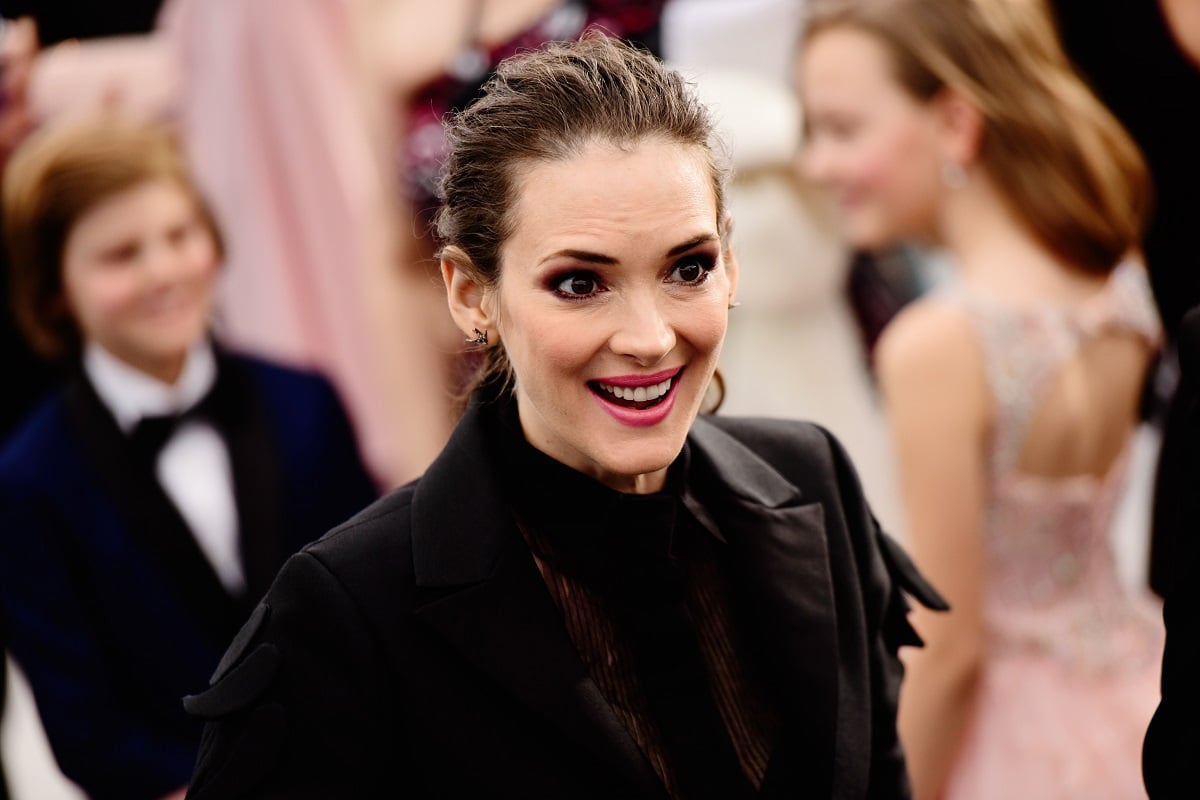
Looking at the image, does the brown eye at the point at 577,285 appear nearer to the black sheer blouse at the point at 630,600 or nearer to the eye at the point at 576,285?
the eye at the point at 576,285

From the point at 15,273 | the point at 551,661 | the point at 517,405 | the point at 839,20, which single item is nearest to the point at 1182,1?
the point at 839,20

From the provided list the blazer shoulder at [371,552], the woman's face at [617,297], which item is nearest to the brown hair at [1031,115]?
the woman's face at [617,297]

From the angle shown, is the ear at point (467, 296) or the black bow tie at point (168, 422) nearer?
the ear at point (467, 296)

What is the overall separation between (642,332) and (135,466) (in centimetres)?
157

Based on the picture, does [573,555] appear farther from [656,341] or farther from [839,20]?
[839,20]

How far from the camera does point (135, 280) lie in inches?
111

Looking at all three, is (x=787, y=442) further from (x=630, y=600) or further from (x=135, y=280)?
(x=135, y=280)

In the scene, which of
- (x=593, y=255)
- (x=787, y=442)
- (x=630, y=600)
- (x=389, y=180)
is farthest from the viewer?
(x=389, y=180)

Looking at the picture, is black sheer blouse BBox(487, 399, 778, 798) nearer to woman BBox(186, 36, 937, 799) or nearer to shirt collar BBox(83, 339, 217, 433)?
woman BBox(186, 36, 937, 799)

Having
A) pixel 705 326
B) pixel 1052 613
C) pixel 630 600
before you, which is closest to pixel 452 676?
pixel 630 600

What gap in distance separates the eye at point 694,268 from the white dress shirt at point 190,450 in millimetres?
1495

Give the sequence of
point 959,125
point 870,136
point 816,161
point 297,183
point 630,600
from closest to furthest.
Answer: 1. point 630,600
2. point 959,125
3. point 870,136
4. point 816,161
5. point 297,183

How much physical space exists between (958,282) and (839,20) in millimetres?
543

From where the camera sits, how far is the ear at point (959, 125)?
264cm
